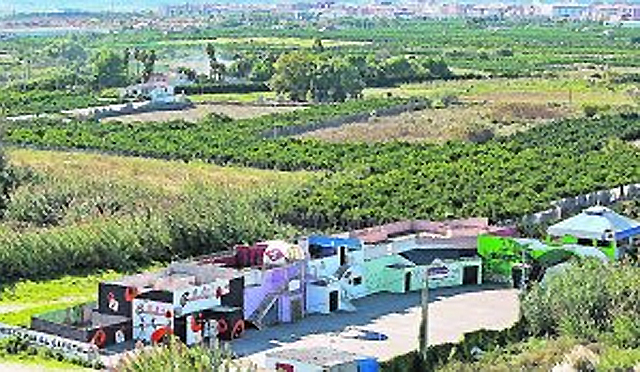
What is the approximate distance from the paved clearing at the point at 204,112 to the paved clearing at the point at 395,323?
4408cm

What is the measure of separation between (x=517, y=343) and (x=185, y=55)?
4858 inches

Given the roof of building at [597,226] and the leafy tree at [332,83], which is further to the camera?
the leafy tree at [332,83]

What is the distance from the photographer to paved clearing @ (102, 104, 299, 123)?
8325cm

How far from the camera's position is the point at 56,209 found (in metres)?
48.4

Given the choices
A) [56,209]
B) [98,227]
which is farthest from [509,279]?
[56,209]

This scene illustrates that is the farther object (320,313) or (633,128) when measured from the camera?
(633,128)

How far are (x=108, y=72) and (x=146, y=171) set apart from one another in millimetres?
49959

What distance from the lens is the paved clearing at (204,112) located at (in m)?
83.2

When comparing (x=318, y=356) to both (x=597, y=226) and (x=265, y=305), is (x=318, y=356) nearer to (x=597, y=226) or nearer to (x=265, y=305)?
(x=265, y=305)

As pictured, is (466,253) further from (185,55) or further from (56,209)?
(185,55)

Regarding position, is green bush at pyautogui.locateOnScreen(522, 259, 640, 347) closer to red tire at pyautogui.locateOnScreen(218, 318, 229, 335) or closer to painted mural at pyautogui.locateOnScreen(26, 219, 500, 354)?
painted mural at pyautogui.locateOnScreen(26, 219, 500, 354)

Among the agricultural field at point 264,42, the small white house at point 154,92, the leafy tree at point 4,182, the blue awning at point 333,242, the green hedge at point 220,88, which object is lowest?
the agricultural field at point 264,42

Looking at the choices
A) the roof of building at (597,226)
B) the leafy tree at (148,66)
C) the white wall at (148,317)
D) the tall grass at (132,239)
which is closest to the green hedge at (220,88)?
the leafy tree at (148,66)

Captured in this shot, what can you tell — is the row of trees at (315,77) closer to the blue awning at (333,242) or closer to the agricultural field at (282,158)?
the agricultural field at (282,158)
